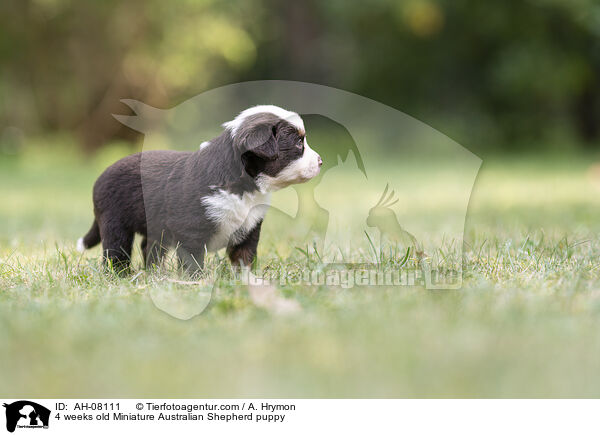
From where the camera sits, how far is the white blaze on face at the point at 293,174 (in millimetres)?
3402

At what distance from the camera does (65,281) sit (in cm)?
327

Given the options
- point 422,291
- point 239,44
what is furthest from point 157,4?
point 422,291

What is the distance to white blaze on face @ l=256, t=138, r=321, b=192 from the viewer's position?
11.2 feet

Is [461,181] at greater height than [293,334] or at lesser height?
greater

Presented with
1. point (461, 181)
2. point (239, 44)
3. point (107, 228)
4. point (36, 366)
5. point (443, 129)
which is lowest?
point (36, 366)

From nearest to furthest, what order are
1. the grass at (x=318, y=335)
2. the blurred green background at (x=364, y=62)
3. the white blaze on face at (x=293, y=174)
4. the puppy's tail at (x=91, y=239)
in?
the grass at (x=318, y=335), the white blaze on face at (x=293, y=174), the puppy's tail at (x=91, y=239), the blurred green background at (x=364, y=62)

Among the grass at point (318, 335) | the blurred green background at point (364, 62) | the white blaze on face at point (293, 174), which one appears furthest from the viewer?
the blurred green background at point (364, 62)

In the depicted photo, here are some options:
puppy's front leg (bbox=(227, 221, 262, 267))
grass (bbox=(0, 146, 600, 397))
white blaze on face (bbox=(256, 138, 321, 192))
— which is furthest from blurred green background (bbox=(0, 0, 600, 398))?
white blaze on face (bbox=(256, 138, 321, 192))

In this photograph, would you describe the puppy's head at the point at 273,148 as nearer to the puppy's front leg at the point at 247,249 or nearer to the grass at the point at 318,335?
the puppy's front leg at the point at 247,249

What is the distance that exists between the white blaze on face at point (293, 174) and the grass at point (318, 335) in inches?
17.7
